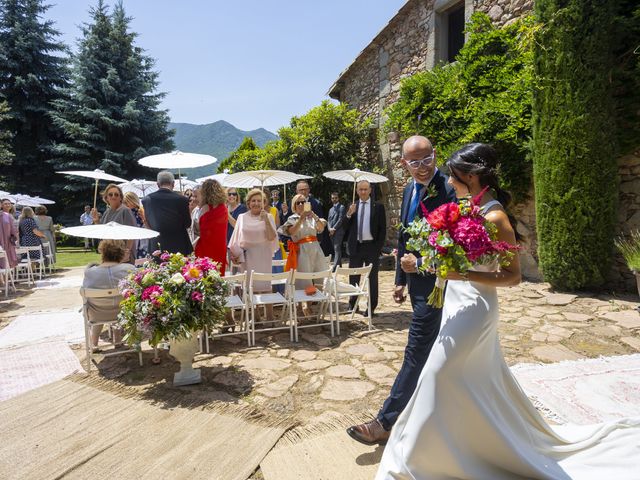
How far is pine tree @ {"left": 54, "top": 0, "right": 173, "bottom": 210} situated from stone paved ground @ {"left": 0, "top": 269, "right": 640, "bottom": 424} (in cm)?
1708

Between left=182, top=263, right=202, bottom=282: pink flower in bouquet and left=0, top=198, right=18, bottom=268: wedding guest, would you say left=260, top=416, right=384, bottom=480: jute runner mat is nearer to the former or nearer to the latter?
left=182, top=263, right=202, bottom=282: pink flower in bouquet

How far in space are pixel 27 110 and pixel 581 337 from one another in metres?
26.9

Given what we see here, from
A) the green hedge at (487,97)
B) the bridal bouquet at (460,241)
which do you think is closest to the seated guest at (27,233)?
the green hedge at (487,97)

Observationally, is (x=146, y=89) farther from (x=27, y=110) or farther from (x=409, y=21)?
(x=409, y=21)

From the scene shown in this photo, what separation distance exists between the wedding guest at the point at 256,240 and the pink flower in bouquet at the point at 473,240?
12.8 feet

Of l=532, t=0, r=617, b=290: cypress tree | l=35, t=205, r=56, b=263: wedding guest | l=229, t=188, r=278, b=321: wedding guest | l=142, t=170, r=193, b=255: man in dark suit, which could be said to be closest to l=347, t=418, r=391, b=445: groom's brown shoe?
l=229, t=188, r=278, b=321: wedding guest

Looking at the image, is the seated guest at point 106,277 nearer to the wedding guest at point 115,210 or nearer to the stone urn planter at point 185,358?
the stone urn planter at point 185,358

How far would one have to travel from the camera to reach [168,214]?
17.4 feet

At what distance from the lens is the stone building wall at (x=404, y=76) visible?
22.5 feet

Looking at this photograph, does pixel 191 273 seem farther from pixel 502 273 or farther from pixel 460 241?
pixel 502 273

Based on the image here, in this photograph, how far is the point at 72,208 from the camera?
21.4 meters

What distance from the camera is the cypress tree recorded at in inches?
254

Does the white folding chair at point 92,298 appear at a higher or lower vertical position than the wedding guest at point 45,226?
lower

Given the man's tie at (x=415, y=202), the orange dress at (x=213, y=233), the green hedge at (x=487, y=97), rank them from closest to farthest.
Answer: the man's tie at (x=415, y=202) → the orange dress at (x=213, y=233) → the green hedge at (x=487, y=97)
